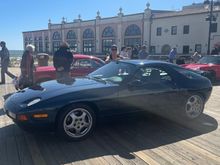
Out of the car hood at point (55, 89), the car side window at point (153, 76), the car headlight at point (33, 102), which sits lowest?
the car headlight at point (33, 102)

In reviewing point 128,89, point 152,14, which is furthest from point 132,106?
point 152,14

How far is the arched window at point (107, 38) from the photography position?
2601 inches

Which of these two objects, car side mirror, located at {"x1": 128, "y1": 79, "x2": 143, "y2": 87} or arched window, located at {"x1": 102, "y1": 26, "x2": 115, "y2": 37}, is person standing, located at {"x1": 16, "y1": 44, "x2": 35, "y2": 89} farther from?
arched window, located at {"x1": 102, "y1": 26, "x2": 115, "y2": 37}

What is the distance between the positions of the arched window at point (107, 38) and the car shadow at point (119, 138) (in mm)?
60164

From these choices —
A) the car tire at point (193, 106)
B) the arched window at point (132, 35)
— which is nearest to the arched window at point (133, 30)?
the arched window at point (132, 35)

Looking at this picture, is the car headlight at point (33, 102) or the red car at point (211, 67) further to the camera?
the red car at point (211, 67)

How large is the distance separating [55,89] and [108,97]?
3.07 ft

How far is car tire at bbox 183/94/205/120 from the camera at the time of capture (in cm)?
625

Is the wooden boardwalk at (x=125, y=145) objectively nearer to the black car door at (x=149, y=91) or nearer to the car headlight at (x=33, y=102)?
the black car door at (x=149, y=91)

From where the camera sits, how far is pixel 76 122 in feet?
15.9

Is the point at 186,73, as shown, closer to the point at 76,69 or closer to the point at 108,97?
the point at 108,97

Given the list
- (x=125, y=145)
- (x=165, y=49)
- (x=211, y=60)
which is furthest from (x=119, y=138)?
(x=165, y=49)

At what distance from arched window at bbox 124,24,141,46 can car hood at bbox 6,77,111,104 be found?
54.6 metres

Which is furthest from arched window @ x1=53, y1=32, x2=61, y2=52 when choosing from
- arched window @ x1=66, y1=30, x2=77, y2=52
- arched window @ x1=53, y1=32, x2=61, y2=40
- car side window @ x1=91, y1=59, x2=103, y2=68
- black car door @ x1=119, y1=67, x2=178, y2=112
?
black car door @ x1=119, y1=67, x2=178, y2=112
